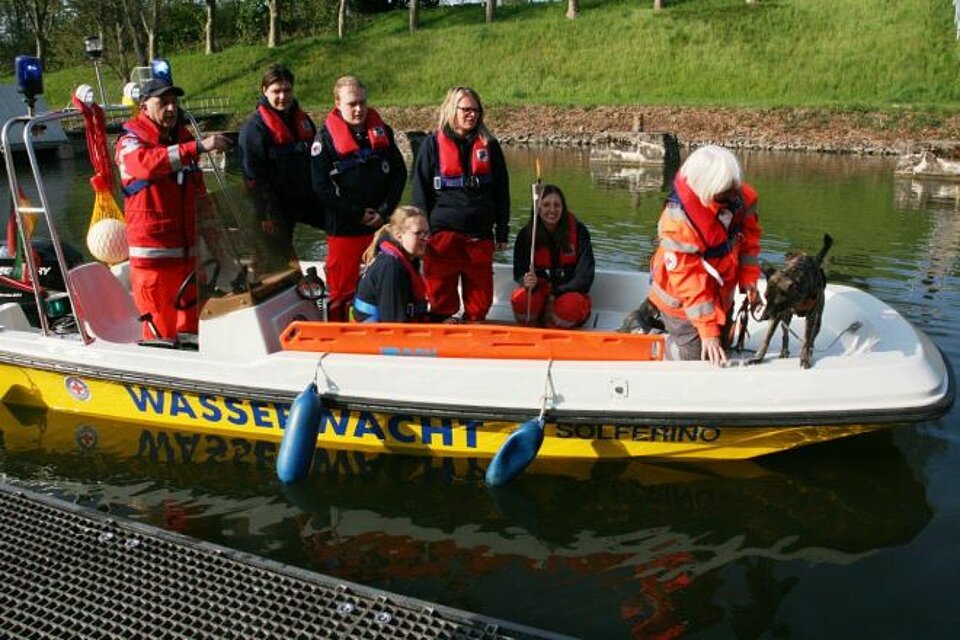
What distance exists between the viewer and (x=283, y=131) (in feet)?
16.2

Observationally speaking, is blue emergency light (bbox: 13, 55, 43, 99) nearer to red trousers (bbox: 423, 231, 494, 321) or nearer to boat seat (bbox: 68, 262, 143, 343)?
boat seat (bbox: 68, 262, 143, 343)

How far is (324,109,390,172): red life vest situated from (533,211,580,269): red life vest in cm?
120

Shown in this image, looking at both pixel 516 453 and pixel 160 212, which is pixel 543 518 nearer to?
pixel 516 453

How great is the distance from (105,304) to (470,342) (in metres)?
2.65

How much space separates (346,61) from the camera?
1280 inches

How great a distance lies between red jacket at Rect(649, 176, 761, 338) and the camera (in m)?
3.64

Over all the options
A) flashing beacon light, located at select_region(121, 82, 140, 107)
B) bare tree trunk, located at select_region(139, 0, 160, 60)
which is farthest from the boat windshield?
bare tree trunk, located at select_region(139, 0, 160, 60)

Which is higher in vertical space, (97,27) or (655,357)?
(97,27)

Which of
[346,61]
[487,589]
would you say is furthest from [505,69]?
[487,589]

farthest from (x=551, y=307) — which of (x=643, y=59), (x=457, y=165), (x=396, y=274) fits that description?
(x=643, y=59)

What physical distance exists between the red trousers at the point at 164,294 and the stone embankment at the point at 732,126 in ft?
53.0

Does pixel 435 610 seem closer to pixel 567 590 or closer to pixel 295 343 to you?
pixel 567 590

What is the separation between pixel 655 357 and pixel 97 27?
36571 millimetres

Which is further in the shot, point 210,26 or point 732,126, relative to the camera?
point 210,26
